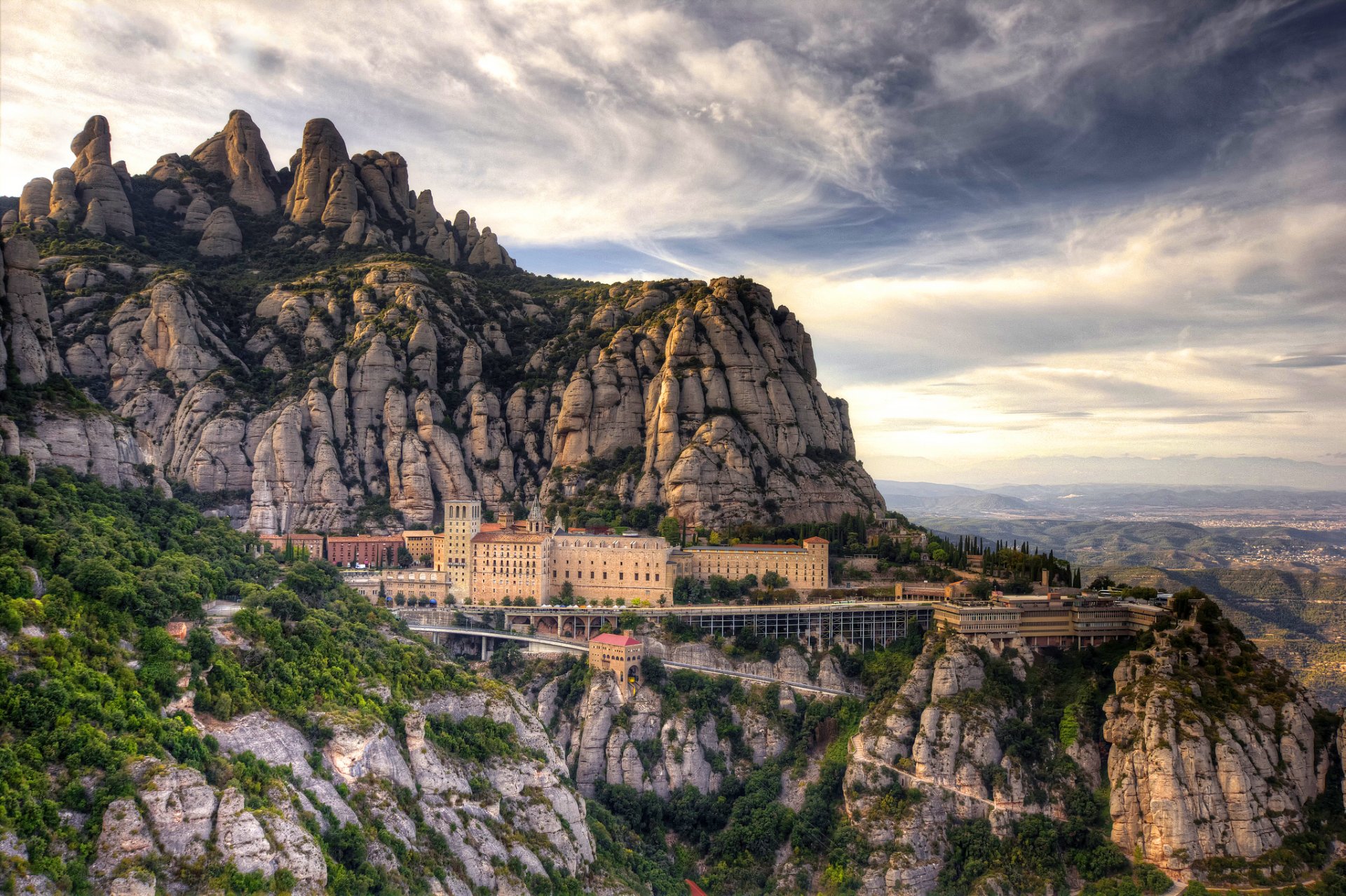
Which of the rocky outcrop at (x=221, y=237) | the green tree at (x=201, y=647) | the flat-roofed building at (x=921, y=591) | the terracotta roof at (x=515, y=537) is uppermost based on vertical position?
the rocky outcrop at (x=221, y=237)

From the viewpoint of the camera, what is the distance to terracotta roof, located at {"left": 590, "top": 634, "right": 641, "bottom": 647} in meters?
91.1

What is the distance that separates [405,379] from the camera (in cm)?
13450

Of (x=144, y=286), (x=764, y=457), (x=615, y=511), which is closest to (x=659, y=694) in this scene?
(x=615, y=511)

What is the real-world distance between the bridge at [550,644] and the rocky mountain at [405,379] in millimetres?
26125

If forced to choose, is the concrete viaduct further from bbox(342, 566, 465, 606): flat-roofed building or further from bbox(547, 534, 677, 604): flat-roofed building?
bbox(547, 534, 677, 604): flat-roofed building

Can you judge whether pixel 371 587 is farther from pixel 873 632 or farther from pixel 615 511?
pixel 873 632

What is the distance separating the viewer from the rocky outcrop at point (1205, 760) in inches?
2827

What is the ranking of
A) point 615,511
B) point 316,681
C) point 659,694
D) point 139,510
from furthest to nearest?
point 615,511, point 659,694, point 139,510, point 316,681

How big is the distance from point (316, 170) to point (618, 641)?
4545 inches

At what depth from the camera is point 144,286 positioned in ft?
448

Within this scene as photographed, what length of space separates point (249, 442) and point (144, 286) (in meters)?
31.3

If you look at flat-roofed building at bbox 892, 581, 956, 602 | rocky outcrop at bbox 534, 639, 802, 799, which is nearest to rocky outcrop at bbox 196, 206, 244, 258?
rocky outcrop at bbox 534, 639, 802, 799

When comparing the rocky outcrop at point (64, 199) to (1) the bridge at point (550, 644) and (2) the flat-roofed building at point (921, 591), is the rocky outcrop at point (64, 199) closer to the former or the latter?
(1) the bridge at point (550, 644)

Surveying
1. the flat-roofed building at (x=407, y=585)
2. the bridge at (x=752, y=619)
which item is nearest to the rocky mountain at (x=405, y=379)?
the flat-roofed building at (x=407, y=585)
